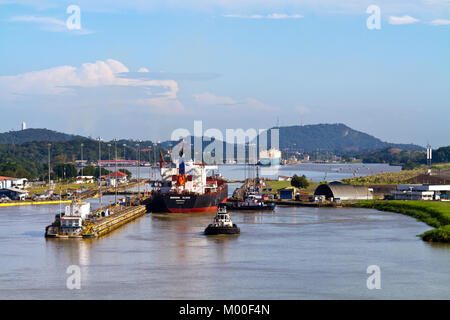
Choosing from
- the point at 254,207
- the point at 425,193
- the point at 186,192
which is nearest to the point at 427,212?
the point at 425,193

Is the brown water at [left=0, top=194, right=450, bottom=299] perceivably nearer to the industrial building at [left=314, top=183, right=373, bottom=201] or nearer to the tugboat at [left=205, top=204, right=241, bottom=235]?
the tugboat at [left=205, top=204, right=241, bottom=235]

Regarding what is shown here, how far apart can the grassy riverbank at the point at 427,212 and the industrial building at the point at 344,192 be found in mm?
2456

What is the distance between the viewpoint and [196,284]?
75.8 ft

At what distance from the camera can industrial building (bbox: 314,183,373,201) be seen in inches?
2368

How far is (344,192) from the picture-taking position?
200 feet

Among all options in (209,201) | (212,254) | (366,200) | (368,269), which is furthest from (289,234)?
(366,200)

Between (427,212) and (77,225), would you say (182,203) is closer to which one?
(77,225)

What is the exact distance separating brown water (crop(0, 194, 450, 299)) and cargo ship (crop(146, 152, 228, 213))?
28.1 ft

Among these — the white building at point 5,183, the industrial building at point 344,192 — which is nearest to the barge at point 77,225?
the industrial building at point 344,192

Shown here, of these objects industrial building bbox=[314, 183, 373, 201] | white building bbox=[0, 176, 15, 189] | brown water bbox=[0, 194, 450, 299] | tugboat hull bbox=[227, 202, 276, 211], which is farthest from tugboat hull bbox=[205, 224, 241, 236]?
white building bbox=[0, 176, 15, 189]

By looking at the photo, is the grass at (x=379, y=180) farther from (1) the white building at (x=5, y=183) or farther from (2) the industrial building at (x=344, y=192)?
(1) the white building at (x=5, y=183)

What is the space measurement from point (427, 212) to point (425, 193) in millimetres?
11751

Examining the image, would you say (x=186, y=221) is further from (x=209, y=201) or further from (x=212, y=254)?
(x=212, y=254)

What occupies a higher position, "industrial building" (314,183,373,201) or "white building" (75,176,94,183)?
"white building" (75,176,94,183)
